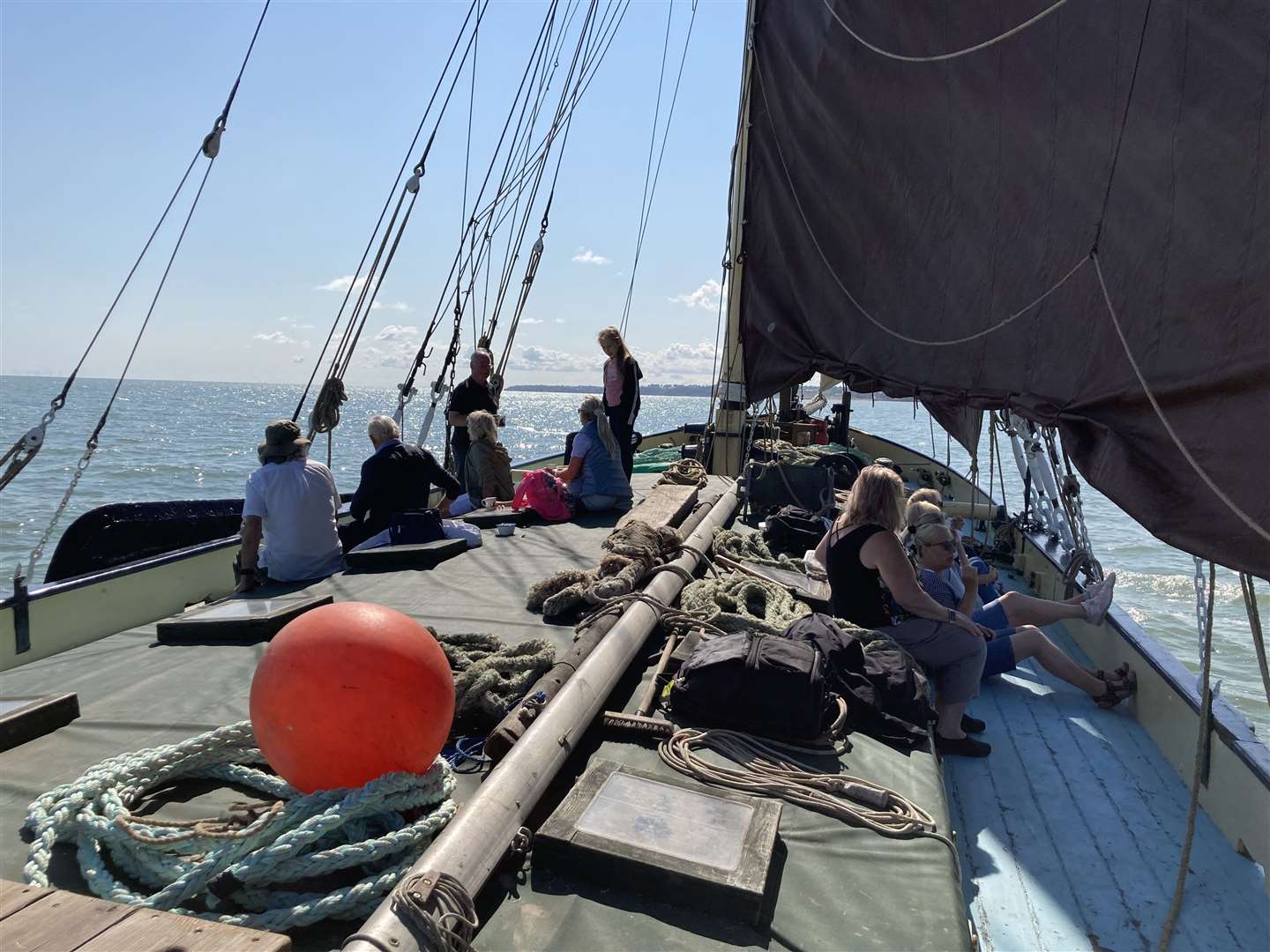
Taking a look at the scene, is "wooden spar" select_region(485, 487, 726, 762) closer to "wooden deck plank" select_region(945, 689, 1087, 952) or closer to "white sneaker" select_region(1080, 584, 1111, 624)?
"wooden deck plank" select_region(945, 689, 1087, 952)

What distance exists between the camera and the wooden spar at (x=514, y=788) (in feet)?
5.10

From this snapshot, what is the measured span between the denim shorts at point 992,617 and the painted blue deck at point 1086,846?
523 mm

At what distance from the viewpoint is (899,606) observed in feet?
12.0

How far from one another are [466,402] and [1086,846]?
237 inches

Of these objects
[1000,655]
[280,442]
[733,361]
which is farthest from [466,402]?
[1000,655]

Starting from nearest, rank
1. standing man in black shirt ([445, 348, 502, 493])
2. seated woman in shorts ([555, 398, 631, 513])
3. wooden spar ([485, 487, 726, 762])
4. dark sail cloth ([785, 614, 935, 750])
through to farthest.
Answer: wooden spar ([485, 487, 726, 762]) → dark sail cloth ([785, 614, 935, 750]) → seated woman in shorts ([555, 398, 631, 513]) → standing man in black shirt ([445, 348, 502, 493])

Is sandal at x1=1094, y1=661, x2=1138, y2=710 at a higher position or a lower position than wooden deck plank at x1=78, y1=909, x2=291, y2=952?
lower

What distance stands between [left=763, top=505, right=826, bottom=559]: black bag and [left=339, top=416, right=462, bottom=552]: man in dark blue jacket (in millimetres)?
2349

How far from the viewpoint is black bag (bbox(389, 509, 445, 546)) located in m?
5.04

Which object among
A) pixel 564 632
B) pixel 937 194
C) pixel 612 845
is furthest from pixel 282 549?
pixel 937 194

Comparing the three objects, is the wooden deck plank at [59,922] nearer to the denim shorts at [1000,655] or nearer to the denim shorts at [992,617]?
the denim shorts at [1000,655]

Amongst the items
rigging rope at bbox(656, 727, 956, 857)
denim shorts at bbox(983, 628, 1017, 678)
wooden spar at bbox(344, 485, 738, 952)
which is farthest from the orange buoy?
denim shorts at bbox(983, 628, 1017, 678)

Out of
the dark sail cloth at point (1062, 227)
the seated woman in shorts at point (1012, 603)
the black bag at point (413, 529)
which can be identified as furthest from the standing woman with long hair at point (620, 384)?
the seated woman in shorts at point (1012, 603)

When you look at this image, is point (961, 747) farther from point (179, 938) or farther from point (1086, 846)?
point (179, 938)
